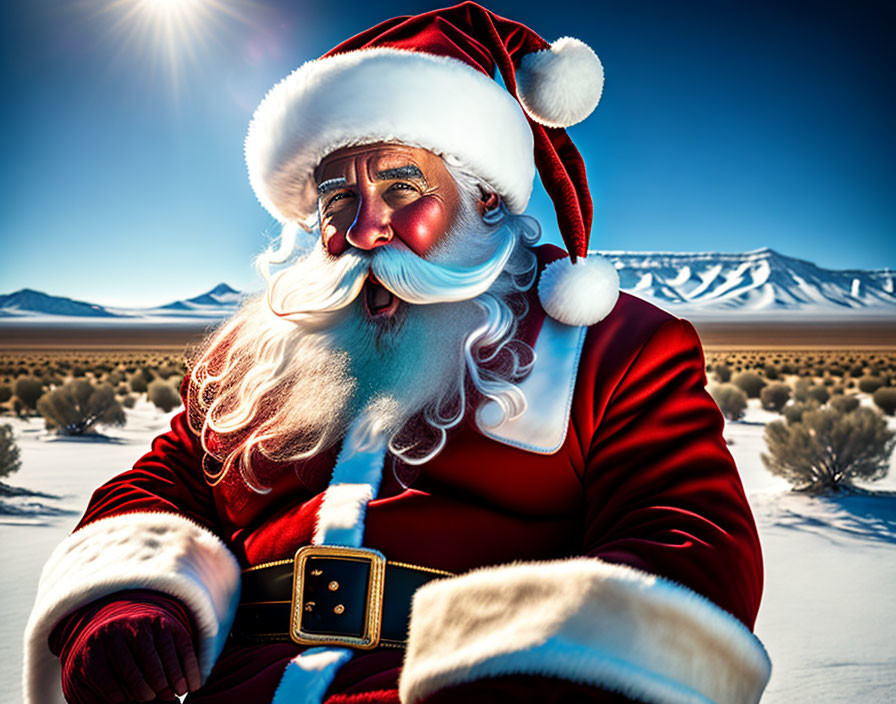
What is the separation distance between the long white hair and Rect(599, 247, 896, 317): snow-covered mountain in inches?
5004

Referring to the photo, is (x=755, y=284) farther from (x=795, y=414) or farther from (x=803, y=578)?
(x=803, y=578)

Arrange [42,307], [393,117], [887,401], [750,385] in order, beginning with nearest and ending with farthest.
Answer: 1. [393,117]
2. [887,401]
3. [750,385]
4. [42,307]

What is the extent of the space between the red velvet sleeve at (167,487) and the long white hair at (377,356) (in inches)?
2.7

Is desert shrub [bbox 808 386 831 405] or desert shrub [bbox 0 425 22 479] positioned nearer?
desert shrub [bbox 0 425 22 479]

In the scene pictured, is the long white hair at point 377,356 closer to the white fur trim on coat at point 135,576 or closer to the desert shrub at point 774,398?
the white fur trim on coat at point 135,576

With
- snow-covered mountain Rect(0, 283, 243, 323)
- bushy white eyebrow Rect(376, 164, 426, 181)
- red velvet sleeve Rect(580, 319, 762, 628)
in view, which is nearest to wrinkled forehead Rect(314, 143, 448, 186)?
bushy white eyebrow Rect(376, 164, 426, 181)

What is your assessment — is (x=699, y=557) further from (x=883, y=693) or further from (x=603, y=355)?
(x=883, y=693)

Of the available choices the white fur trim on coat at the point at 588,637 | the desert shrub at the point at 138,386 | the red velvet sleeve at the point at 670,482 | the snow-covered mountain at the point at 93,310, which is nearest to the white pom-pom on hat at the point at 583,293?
the red velvet sleeve at the point at 670,482

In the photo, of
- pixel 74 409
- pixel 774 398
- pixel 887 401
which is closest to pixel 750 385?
pixel 774 398

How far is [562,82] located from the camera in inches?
75.4

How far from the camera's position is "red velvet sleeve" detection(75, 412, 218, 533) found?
5.92 feet

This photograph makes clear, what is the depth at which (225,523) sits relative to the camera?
6.17ft

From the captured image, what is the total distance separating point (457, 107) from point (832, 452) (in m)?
6.77

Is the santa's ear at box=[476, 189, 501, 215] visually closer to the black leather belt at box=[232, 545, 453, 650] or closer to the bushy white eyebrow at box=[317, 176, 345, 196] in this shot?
the bushy white eyebrow at box=[317, 176, 345, 196]
